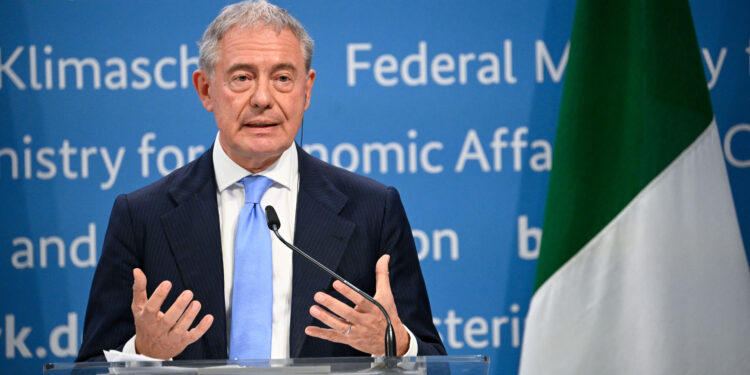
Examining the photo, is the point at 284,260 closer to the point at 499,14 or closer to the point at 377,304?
the point at 377,304

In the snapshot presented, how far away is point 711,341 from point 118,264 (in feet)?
6.85

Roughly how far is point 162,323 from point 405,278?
86 centimetres

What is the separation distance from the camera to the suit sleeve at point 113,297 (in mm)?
2285

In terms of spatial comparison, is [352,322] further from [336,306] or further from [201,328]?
[201,328]

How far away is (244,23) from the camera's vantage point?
2453 millimetres

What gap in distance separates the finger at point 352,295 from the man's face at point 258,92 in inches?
28.3

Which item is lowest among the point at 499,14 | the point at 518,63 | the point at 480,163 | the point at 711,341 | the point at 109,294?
the point at 711,341

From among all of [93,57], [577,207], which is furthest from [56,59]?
[577,207]

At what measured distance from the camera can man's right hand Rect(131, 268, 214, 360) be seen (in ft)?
5.88

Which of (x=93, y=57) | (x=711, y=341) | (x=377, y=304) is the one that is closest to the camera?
(x=377, y=304)

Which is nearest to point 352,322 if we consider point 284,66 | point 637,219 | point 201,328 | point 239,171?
point 201,328

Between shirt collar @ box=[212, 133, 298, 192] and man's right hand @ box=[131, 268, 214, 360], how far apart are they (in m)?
0.66

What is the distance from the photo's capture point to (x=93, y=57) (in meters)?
3.33

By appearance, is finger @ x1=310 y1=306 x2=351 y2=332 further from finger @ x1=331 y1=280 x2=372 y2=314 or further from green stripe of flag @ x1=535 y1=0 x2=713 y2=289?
green stripe of flag @ x1=535 y1=0 x2=713 y2=289
